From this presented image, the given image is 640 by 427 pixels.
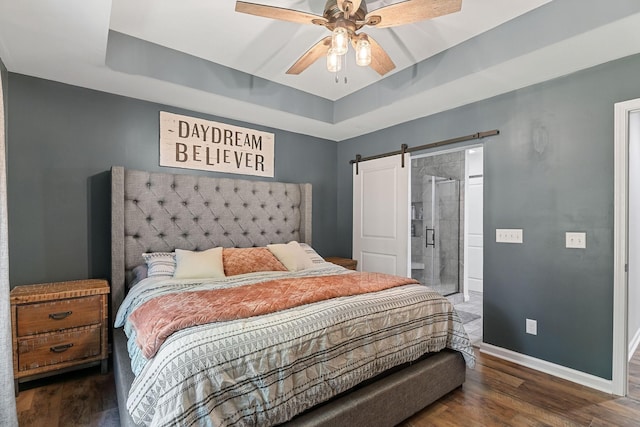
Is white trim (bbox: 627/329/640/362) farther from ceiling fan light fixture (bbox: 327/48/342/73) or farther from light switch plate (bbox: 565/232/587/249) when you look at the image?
ceiling fan light fixture (bbox: 327/48/342/73)

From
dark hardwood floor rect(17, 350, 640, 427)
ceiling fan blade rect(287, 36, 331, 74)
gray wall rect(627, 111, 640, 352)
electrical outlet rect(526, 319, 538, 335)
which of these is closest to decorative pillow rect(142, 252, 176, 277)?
dark hardwood floor rect(17, 350, 640, 427)

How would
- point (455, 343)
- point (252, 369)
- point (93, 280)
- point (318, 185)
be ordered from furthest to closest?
point (318, 185) → point (93, 280) → point (455, 343) → point (252, 369)

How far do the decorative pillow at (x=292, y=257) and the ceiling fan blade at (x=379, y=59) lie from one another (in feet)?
5.63

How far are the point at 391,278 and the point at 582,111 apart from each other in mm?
1835

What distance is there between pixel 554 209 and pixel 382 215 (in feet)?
5.53

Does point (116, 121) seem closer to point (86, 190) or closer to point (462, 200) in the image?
point (86, 190)

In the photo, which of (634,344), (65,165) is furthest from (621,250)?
(65,165)

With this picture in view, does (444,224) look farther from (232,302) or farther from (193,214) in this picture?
(232,302)

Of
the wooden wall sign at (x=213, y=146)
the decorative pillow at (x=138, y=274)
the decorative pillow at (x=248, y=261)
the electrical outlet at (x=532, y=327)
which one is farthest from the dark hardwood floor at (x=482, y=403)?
the wooden wall sign at (x=213, y=146)

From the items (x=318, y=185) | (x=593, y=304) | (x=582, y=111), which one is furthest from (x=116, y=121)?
(x=593, y=304)

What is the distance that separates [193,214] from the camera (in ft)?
9.77

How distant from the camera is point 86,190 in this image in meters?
2.61

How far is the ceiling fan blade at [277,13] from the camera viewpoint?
5.24 ft

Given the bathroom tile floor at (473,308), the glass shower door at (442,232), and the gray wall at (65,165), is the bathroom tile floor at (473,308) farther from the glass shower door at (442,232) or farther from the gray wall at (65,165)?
the gray wall at (65,165)
